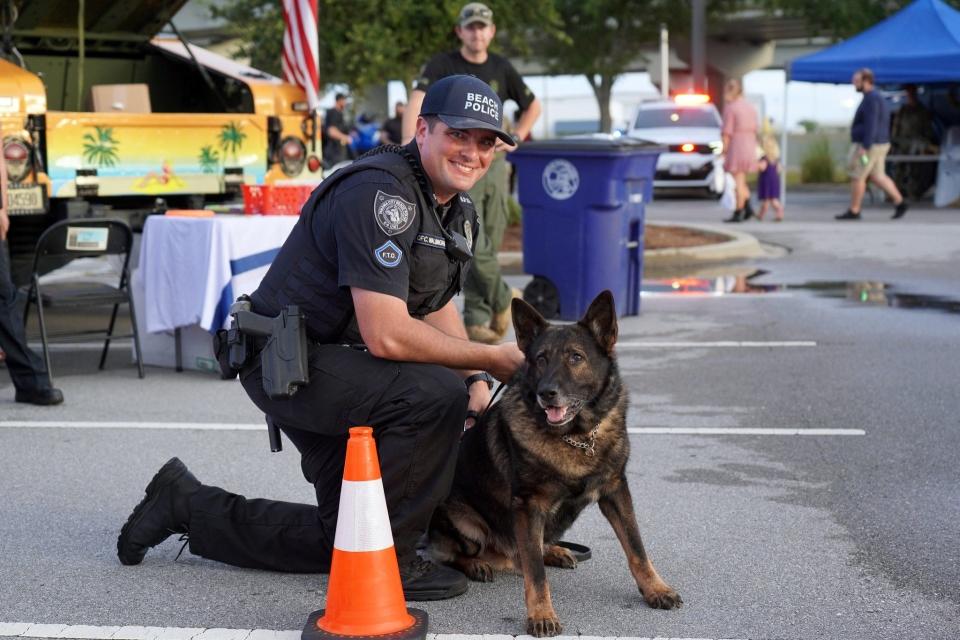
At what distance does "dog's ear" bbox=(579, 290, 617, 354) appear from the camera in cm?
388

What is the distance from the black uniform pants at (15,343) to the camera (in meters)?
6.79

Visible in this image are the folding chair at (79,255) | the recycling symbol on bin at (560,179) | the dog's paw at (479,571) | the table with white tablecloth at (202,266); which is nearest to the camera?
the dog's paw at (479,571)

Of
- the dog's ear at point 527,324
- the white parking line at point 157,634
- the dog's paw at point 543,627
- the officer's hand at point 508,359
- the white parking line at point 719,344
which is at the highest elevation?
the dog's ear at point 527,324

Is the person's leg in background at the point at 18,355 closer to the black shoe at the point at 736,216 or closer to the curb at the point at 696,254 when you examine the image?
the curb at the point at 696,254

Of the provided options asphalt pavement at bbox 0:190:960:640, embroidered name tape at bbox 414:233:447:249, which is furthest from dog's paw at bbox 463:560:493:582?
embroidered name tape at bbox 414:233:447:249

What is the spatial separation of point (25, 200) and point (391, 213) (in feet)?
17.7

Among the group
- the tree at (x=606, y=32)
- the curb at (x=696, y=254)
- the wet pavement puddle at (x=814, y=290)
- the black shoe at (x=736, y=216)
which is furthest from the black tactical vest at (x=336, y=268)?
the tree at (x=606, y=32)

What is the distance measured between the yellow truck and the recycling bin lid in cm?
164

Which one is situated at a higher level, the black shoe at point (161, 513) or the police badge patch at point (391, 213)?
the police badge patch at point (391, 213)

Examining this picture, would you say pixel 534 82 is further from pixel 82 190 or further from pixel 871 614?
pixel 871 614

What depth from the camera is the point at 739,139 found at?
17.5 metres

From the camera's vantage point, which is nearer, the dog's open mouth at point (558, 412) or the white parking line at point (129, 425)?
the dog's open mouth at point (558, 412)

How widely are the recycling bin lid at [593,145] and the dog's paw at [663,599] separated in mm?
5851

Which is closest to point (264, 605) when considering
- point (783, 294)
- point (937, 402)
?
point (937, 402)
